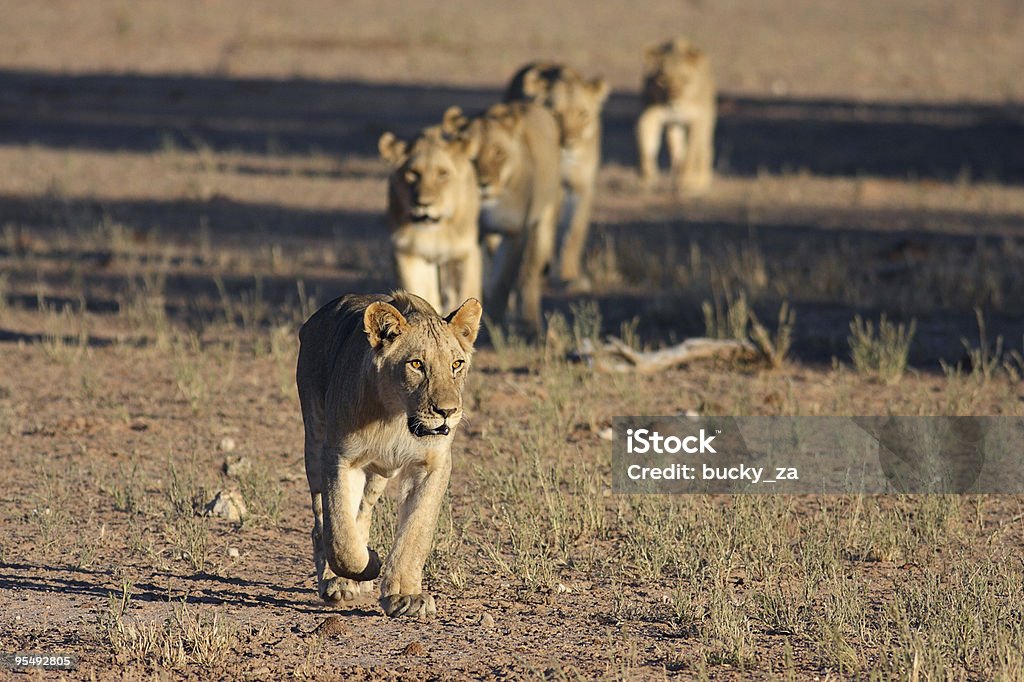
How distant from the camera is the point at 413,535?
19.2 ft

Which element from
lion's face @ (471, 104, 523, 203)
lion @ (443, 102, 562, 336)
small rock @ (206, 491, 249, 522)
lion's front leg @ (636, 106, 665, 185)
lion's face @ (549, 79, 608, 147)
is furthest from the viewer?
lion's front leg @ (636, 106, 665, 185)

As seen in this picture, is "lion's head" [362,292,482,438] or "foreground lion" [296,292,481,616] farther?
"foreground lion" [296,292,481,616]

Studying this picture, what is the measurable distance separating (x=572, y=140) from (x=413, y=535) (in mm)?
7464

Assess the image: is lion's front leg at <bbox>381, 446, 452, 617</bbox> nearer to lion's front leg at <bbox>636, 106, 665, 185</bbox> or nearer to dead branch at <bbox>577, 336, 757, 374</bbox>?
dead branch at <bbox>577, 336, 757, 374</bbox>

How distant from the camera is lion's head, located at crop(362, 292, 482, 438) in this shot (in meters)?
5.50

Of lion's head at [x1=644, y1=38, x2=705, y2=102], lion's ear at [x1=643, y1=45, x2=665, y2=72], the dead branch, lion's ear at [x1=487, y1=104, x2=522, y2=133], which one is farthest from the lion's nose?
lion's ear at [x1=643, y1=45, x2=665, y2=72]

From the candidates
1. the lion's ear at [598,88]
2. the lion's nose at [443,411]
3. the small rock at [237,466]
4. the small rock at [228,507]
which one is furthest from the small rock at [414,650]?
the lion's ear at [598,88]

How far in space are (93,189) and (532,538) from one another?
37.9 ft

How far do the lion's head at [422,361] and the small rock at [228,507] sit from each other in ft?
6.45

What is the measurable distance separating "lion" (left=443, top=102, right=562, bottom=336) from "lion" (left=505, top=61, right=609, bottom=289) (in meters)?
0.82

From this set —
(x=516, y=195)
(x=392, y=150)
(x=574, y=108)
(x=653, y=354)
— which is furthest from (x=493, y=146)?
(x=574, y=108)

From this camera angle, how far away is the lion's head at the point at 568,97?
12930mm

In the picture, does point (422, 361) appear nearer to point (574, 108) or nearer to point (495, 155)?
point (495, 155)

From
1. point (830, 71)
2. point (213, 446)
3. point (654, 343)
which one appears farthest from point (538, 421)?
point (830, 71)
